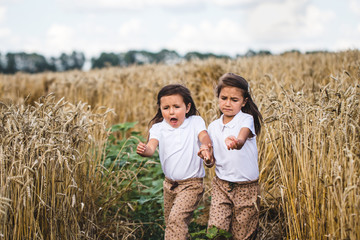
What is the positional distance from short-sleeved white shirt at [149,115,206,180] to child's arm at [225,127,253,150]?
326mm

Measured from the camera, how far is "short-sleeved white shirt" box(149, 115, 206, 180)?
105 inches

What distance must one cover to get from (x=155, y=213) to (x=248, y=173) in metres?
1.53

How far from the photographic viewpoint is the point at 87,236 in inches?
114

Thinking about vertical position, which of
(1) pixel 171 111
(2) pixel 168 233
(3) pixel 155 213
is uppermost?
(1) pixel 171 111

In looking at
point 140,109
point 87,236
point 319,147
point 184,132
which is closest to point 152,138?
point 184,132

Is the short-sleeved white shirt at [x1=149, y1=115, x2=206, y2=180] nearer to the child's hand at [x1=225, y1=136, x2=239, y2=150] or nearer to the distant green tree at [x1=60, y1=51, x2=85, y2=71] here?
the child's hand at [x1=225, y1=136, x2=239, y2=150]

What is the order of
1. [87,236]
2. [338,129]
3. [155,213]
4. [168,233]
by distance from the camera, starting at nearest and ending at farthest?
1. [338,129]
2. [168,233]
3. [87,236]
4. [155,213]

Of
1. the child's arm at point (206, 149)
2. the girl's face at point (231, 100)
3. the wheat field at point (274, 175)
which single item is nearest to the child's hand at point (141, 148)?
the child's arm at point (206, 149)

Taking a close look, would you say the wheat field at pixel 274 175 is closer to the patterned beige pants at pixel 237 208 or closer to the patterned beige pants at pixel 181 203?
the patterned beige pants at pixel 237 208

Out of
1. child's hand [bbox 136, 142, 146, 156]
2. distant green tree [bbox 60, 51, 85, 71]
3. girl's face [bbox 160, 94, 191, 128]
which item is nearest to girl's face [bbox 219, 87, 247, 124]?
girl's face [bbox 160, 94, 191, 128]

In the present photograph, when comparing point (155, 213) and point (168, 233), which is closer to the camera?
point (168, 233)

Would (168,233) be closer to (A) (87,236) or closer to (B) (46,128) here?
(A) (87,236)

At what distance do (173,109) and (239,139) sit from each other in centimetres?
54

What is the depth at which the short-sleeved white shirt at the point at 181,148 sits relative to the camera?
2674 mm
